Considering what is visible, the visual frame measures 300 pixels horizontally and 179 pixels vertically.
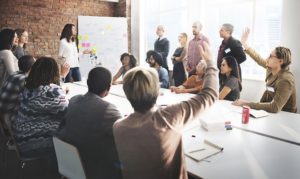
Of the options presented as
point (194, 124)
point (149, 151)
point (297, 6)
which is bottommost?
point (194, 124)

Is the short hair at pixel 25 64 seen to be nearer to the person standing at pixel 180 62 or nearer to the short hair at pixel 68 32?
the short hair at pixel 68 32

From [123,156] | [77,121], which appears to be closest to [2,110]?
[77,121]

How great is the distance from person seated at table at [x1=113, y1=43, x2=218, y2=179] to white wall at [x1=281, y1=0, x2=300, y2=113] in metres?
3.31

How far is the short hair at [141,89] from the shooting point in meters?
1.35

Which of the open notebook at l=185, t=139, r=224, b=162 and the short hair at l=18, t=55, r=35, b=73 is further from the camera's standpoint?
the short hair at l=18, t=55, r=35, b=73

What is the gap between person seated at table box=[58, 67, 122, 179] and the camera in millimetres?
1635

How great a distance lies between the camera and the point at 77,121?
166 centimetres

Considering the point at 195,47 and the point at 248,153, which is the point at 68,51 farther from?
the point at 248,153

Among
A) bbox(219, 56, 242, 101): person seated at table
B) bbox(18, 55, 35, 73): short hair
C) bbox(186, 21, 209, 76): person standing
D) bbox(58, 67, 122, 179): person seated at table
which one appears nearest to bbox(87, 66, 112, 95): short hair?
bbox(58, 67, 122, 179): person seated at table

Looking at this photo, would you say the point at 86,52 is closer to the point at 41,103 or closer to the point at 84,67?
the point at 84,67

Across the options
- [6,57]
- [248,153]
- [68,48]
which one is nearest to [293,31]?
[248,153]

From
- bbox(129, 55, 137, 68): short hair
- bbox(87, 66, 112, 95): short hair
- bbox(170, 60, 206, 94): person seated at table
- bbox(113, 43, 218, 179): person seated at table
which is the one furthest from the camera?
bbox(129, 55, 137, 68): short hair

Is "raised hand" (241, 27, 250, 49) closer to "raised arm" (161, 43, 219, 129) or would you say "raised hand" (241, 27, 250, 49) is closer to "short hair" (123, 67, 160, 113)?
"raised arm" (161, 43, 219, 129)

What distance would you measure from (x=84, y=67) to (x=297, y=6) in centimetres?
469
